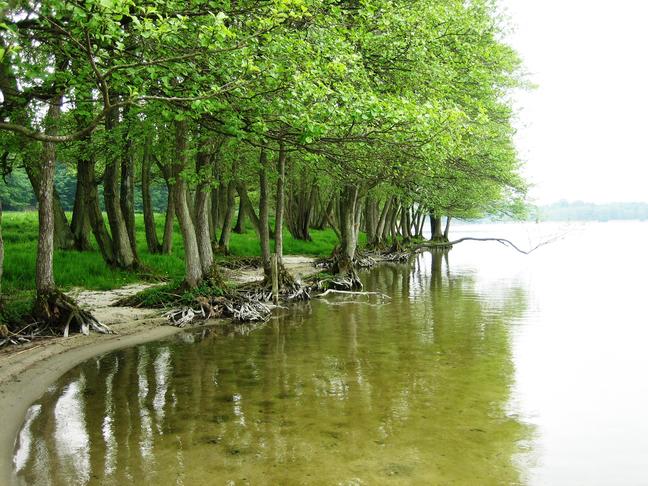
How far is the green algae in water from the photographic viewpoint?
6.96 metres

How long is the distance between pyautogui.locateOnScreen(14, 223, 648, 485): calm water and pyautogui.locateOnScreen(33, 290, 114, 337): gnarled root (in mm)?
1411

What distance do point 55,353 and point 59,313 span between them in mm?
1311

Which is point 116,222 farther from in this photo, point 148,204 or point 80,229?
point 148,204

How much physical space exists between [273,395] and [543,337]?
8928 millimetres

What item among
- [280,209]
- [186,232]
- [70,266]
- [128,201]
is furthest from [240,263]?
[186,232]

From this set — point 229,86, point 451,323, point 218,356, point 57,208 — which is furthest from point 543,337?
point 57,208

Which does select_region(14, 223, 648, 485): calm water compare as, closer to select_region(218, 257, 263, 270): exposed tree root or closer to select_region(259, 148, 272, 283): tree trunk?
select_region(259, 148, 272, 283): tree trunk

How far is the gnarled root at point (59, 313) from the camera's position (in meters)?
12.8

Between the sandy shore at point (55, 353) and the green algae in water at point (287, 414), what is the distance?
25 centimetres

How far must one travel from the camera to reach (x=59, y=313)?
12984 millimetres

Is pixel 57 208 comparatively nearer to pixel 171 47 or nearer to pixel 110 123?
pixel 110 123

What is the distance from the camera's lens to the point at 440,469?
275 inches

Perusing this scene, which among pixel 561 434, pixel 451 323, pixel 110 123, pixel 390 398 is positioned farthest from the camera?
pixel 110 123

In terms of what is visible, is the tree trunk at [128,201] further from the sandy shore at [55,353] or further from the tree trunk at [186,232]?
the tree trunk at [186,232]
